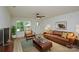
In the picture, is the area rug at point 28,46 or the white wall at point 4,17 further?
the area rug at point 28,46

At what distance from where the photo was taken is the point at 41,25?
2363mm

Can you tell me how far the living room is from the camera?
2285mm

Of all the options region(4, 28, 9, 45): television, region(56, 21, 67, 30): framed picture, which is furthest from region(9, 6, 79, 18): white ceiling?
region(4, 28, 9, 45): television

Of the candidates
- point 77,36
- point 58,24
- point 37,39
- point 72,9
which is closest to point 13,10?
point 37,39

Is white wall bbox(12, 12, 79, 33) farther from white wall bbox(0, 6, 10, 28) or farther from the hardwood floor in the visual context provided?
the hardwood floor

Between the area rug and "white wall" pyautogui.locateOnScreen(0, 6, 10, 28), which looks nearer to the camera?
"white wall" pyautogui.locateOnScreen(0, 6, 10, 28)

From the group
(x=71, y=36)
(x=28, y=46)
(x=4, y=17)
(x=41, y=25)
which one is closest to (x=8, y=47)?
(x=28, y=46)

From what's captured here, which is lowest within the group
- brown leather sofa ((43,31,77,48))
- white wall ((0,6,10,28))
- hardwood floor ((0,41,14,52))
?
hardwood floor ((0,41,14,52))

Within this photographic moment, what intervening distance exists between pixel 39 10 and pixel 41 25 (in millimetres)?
292

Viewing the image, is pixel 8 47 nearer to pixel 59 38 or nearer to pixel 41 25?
pixel 41 25

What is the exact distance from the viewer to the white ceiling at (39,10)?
2.29 metres

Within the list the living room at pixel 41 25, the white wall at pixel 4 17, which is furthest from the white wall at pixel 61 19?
the white wall at pixel 4 17

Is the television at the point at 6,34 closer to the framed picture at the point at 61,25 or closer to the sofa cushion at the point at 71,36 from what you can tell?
the framed picture at the point at 61,25

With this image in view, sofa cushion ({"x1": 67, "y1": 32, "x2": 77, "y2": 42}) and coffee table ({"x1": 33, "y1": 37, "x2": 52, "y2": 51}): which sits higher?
sofa cushion ({"x1": 67, "y1": 32, "x2": 77, "y2": 42})
